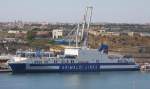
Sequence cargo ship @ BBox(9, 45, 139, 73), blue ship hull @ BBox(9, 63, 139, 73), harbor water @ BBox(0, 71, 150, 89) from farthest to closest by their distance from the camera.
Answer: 1. cargo ship @ BBox(9, 45, 139, 73)
2. blue ship hull @ BBox(9, 63, 139, 73)
3. harbor water @ BBox(0, 71, 150, 89)

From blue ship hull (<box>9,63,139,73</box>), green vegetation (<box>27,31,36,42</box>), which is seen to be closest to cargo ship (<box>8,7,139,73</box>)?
blue ship hull (<box>9,63,139,73</box>)

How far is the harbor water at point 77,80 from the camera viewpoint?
2505 centimetres

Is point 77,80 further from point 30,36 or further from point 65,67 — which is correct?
point 30,36

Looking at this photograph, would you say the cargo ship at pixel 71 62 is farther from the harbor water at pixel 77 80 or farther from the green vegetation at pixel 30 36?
the green vegetation at pixel 30 36

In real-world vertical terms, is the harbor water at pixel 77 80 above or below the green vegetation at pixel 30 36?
below

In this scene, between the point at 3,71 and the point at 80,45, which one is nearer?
the point at 3,71

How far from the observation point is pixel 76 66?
103 feet

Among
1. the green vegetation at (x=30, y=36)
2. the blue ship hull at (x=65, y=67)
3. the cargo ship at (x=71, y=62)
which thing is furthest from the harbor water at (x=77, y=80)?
the green vegetation at (x=30, y=36)

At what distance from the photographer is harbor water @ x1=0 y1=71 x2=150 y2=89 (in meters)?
25.0

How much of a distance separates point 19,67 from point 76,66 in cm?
263

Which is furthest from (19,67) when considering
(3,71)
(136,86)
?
(136,86)

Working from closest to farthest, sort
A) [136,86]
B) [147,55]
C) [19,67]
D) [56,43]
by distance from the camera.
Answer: [136,86]
[19,67]
[147,55]
[56,43]

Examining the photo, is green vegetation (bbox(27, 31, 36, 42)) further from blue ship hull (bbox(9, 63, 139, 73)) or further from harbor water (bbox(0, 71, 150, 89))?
harbor water (bbox(0, 71, 150, 89))

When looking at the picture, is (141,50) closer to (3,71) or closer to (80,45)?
(80,45)
